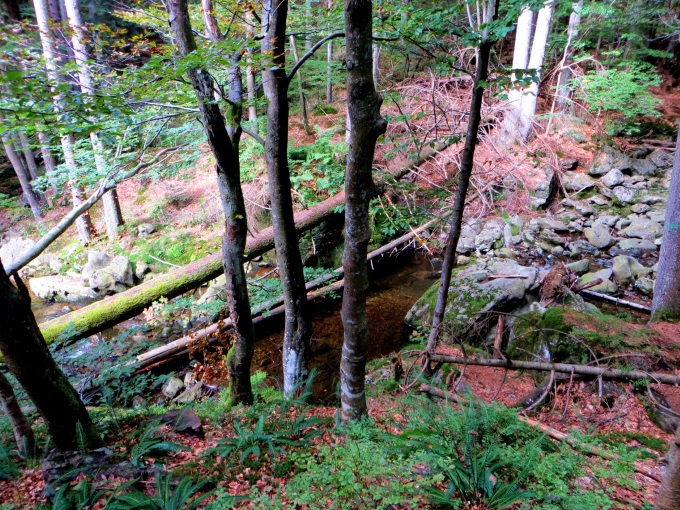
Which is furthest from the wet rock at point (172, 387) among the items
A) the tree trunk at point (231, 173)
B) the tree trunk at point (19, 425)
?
the tree trunk at point (19, 425)

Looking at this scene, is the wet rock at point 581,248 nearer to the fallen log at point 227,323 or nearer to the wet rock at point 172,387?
the fallen log at point 227,323

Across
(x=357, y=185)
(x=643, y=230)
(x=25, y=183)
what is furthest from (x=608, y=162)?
(x=25, y=183)

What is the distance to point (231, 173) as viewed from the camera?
394 cm

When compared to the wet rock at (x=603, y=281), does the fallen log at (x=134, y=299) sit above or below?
above

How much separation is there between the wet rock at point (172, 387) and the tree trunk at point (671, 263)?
8.40 metres

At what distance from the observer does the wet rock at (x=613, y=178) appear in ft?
35.6

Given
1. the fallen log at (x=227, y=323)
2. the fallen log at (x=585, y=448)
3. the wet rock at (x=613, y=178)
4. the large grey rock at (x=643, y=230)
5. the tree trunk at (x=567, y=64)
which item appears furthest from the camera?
the tree trunk at (x=567, y=64)

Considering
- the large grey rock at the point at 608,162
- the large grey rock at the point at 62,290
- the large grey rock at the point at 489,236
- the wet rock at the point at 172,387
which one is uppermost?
the large grey rock at the point at 608,162

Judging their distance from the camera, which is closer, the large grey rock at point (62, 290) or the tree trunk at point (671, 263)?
the tree trunk at point (671, 263)

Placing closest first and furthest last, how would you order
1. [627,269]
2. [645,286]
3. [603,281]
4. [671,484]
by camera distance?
[671,484] → [645,286] → [603,281] → [627,269]

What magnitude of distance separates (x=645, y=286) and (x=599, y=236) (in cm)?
229

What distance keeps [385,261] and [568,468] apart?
24.9ft

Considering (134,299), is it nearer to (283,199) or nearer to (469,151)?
(283,199)

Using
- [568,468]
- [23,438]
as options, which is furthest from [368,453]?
[23,438]
